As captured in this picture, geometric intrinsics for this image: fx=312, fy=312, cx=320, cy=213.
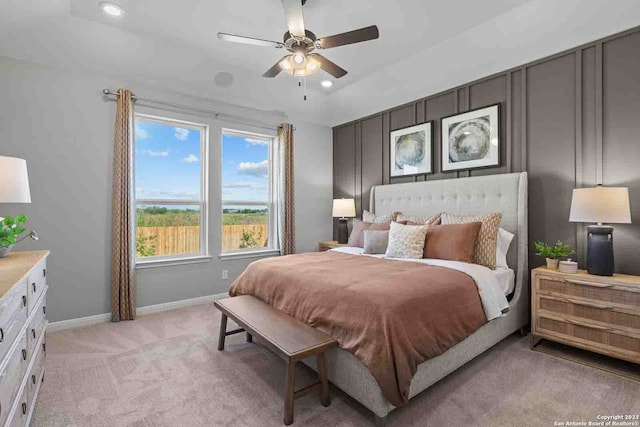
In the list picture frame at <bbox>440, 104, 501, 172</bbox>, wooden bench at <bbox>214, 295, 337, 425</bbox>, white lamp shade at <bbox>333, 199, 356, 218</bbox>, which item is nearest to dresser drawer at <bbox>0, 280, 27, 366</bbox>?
wooden bench at <bbox>214, 295, 337, 425</bbox>

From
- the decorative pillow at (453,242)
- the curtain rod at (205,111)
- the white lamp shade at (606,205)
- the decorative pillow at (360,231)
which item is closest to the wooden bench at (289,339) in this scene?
the decorative pillow at (453,242)

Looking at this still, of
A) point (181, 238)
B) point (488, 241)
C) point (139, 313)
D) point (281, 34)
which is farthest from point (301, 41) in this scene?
point (139, 313)

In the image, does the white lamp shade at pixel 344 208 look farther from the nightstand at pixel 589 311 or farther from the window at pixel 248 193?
the nightstand at pixel 589 311

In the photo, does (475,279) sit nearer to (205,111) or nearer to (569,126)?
(569,126)

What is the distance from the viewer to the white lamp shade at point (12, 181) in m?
1.92

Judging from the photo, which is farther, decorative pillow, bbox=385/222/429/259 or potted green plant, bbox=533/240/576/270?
decorative pillow, bbox=385/222/429/259

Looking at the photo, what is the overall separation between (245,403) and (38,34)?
365cm

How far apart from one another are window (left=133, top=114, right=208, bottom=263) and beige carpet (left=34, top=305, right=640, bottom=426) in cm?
139

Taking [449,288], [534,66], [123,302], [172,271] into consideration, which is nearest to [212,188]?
[172,271]

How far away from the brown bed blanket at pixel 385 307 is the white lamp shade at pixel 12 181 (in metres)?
1.73

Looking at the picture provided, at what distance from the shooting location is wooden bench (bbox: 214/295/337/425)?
68.7 inches

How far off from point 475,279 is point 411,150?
2.23m

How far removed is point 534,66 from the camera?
3.09 metres

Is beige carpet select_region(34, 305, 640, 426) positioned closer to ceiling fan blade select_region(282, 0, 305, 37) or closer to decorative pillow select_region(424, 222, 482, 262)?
decorative pillow select_region(424, 222, 482, 262)
